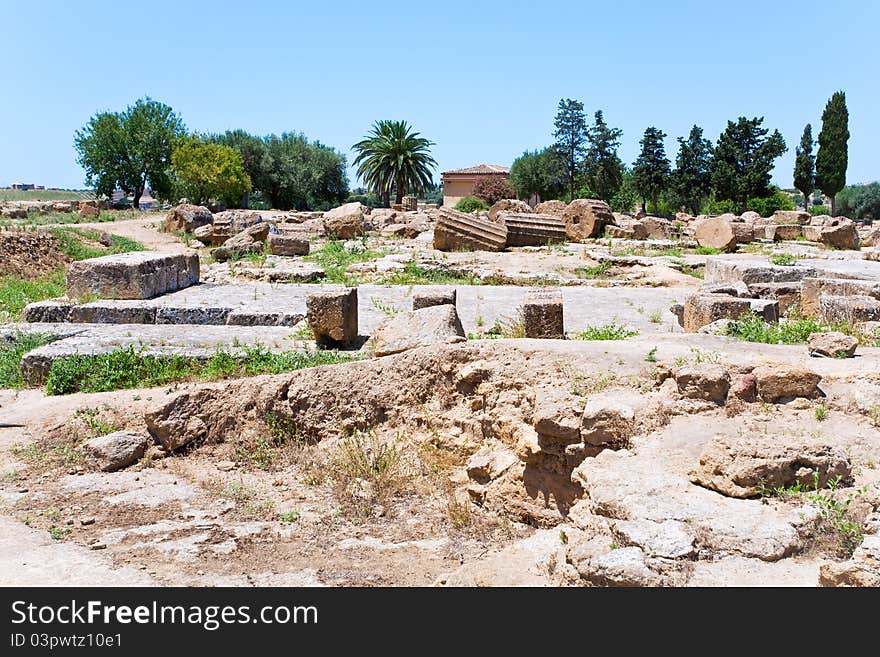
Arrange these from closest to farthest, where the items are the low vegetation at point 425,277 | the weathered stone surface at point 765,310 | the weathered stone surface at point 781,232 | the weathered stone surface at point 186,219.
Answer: the weathered stone surface at point 765,310, the low vegetation at point 425,277, the weathered stone surface at point 781,232, the weathered stone surface at point 186,219

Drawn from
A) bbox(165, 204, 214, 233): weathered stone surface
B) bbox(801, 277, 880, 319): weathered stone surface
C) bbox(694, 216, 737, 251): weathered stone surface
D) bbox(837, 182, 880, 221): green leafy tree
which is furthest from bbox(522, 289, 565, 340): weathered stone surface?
bbox(837, 182, 880, 221): green leafy tree

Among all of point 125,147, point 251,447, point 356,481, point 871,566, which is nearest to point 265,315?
point 251,447

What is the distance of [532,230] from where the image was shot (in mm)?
20047

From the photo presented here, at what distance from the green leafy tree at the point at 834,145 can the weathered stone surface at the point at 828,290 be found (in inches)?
1449

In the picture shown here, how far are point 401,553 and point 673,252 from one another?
50.9 feet

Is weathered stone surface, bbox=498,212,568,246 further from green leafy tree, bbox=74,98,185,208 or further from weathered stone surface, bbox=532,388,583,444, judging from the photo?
green leafy tree, bbox=74,98,185,208

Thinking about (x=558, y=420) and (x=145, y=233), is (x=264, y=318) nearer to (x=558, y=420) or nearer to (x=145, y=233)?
(x=558, y=420)

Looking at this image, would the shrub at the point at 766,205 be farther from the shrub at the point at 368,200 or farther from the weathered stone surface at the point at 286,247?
the shrub at the point at 368,200

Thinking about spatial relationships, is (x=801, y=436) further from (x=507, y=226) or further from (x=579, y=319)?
(x=507, y=226)

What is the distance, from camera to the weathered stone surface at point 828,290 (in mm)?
9562

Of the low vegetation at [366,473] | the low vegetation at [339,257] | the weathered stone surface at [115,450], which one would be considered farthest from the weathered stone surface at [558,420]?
the low vegetation at [339,257]

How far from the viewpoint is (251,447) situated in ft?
20.7

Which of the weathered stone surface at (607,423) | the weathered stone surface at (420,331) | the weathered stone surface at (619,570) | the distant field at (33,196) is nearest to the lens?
the weathered stone surface at (619,570)

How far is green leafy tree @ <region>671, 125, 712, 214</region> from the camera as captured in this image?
4238 cm
